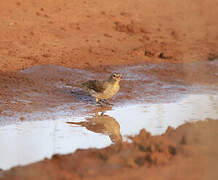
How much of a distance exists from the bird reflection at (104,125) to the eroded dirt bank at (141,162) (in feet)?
4.70

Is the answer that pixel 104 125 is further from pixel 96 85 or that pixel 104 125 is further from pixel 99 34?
pixel 99 34

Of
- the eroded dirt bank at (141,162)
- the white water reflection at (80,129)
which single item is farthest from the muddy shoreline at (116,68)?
the white water reflection at (80,129)

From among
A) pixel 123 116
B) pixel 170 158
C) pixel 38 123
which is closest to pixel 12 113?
pixel 38 123

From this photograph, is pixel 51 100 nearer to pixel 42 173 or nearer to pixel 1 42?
pixel 1 42

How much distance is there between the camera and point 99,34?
41.0ft

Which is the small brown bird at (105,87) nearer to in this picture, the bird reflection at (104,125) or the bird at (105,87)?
the bird at (105,87)

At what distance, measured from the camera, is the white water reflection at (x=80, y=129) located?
6.03 metres

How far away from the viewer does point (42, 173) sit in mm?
4352

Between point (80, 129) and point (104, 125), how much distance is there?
1.71ft

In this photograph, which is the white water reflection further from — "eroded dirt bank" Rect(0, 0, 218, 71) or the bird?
"eroded dirt bank" Rect(0, 0, 218, 71)

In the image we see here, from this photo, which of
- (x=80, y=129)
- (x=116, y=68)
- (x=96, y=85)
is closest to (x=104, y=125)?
(x=80, y=129)

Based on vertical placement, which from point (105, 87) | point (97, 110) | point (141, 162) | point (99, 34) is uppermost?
point (99, 34)

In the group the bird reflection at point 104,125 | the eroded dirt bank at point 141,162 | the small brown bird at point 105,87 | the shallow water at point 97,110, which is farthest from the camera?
the small brown bird at point 105,87

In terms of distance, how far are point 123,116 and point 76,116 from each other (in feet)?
2.64
